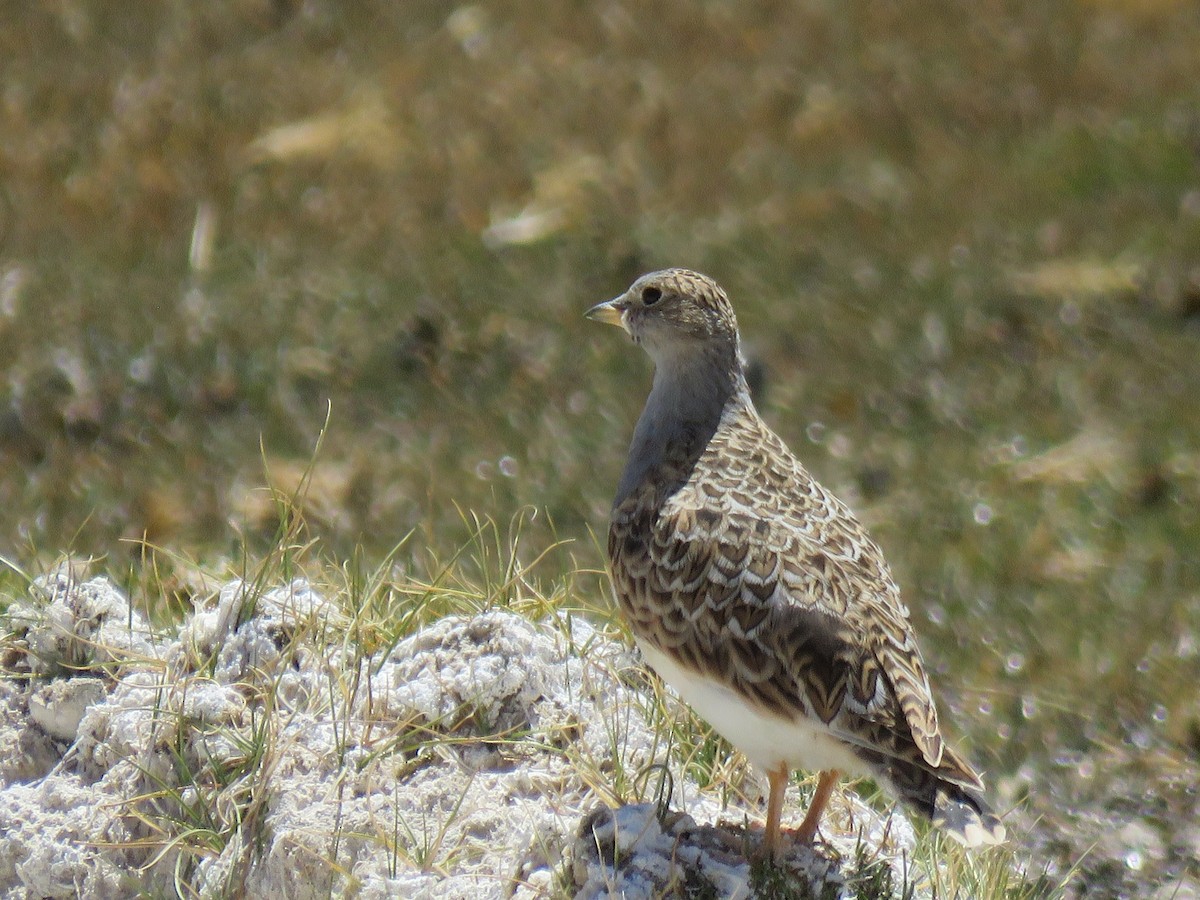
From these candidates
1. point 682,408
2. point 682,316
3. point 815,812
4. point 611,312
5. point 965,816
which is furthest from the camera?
point 611,312

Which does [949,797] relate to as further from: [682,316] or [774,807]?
[682,316]

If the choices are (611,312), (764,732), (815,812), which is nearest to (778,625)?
(764,732)

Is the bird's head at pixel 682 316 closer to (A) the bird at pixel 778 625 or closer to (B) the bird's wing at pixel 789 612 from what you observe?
(A) the bird at pixel 778 625

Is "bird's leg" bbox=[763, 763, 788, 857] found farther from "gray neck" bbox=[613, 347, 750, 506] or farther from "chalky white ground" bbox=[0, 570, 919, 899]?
"gray neck" bbox=[613, 347, 750, 506]

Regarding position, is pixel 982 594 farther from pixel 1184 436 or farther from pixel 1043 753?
pixel 1184 436

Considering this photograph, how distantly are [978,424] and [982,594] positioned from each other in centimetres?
133

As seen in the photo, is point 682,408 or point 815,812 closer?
point 815,812

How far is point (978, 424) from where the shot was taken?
816 centimetres

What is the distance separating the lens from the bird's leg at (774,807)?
448 cm

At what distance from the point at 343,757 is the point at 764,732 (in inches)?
44.6

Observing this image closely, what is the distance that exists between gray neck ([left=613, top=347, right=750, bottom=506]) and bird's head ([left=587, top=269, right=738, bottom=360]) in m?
0.03

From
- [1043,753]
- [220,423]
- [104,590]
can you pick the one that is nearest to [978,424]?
[1043,753]

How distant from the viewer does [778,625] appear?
444 cm

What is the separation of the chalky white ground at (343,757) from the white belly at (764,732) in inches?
11.0
